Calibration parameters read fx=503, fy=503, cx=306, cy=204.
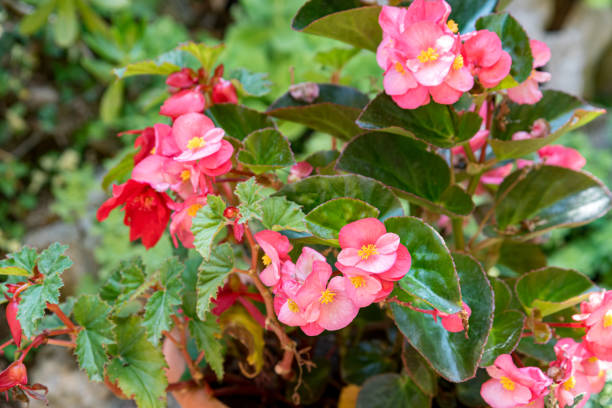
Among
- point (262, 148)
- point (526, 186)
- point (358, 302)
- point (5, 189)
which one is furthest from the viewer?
point (5, 189)

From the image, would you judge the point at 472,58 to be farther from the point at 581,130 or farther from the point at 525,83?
the point at 581,130

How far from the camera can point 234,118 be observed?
532mm

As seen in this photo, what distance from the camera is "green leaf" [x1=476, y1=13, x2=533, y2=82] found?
47 centimetres

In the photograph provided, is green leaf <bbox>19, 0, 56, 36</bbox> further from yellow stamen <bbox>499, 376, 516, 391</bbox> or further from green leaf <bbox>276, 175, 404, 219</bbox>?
yellow stamen <bbox>499, 376, 516, 391</bbox>

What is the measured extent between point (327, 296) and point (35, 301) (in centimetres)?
24

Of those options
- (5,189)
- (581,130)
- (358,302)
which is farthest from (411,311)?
(581,130)

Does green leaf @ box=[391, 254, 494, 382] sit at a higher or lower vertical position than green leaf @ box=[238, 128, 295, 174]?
lower

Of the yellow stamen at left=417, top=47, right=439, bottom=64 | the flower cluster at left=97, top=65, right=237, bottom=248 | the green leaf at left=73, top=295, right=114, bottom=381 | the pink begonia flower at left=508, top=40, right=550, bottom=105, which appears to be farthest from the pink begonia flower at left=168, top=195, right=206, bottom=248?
the pink begonia flower at left=508, top=40, right=550, bottom=105

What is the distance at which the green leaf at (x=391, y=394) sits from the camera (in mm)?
550

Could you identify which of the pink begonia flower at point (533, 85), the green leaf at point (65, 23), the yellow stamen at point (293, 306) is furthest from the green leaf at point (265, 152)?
the green leaf at point (65, 23)

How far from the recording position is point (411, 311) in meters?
0.45

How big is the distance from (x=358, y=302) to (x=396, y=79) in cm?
19

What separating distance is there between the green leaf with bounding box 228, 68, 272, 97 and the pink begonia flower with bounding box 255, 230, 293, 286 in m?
0.22

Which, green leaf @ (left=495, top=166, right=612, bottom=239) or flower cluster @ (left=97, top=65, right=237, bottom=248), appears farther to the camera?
green leaf @ (left=495, top=166, right=612, bottom=239)
